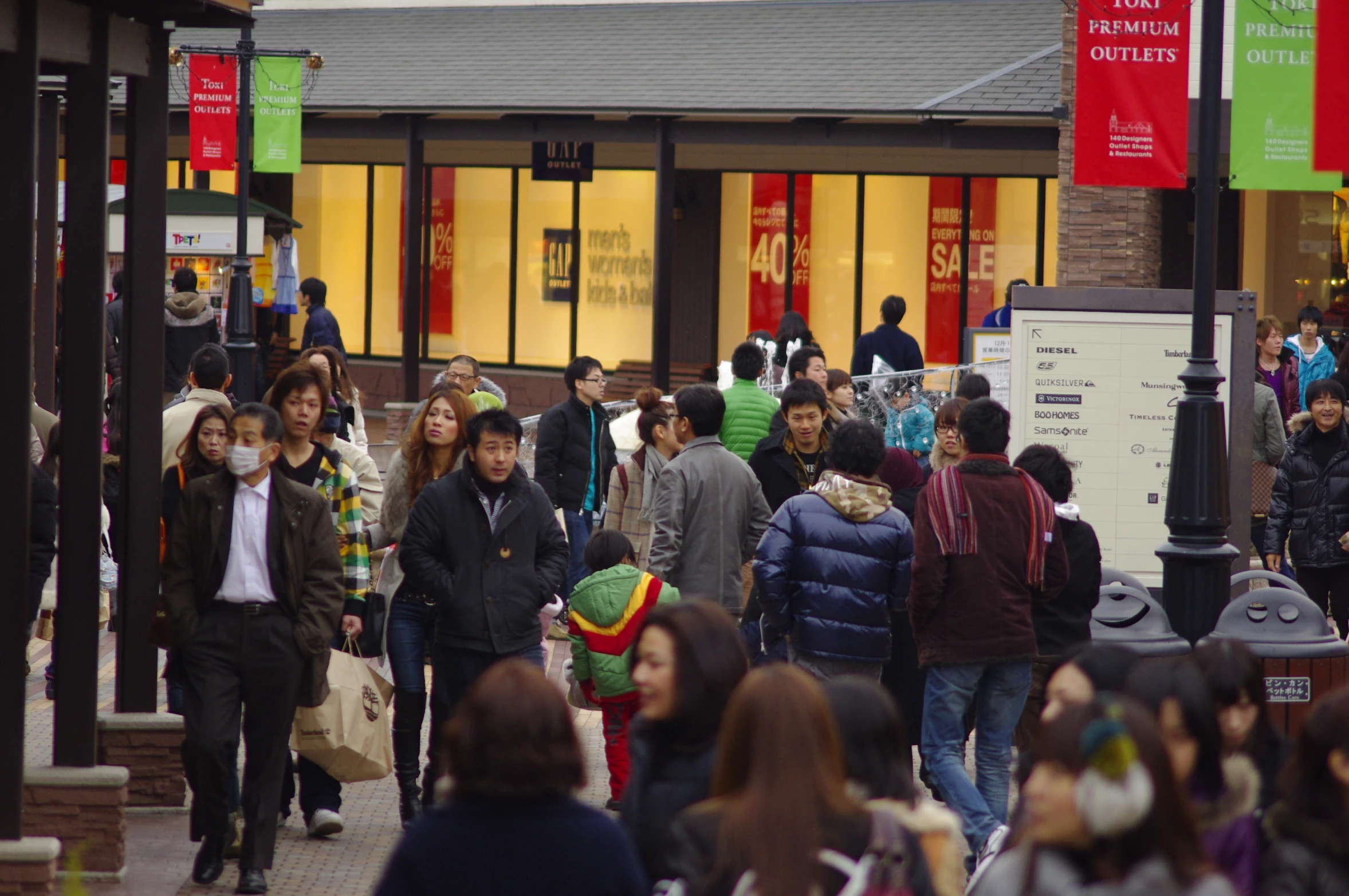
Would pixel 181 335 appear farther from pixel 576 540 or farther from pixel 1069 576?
pixel 1069 576

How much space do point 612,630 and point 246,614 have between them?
1479 mm

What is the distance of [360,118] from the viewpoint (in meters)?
23.0

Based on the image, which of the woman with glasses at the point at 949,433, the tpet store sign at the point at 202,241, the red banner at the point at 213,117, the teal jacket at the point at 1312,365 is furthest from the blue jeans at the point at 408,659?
the red banner at the point at 213,117

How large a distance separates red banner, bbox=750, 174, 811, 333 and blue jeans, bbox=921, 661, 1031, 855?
1648cm

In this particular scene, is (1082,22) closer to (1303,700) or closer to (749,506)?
(749,506)

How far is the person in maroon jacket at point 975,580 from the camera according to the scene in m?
6.59

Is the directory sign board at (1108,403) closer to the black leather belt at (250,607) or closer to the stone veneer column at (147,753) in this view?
the black leather belt at (250,607)

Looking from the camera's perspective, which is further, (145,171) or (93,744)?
(145,171)

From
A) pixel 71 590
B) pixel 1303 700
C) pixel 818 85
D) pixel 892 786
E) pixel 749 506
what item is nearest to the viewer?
pixel 892 786

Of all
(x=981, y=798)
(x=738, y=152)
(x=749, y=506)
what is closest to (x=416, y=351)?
(x=738, y=152)

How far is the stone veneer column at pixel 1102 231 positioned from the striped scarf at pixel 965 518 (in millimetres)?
9945

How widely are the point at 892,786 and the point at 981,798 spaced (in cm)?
336

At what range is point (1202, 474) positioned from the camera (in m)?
7.44

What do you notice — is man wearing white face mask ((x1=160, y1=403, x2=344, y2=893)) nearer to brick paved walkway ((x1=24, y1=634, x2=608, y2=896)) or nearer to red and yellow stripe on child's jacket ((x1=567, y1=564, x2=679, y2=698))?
brick paved walkway ((x1=24, y1=634, x2=608, y2=896))
